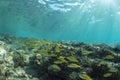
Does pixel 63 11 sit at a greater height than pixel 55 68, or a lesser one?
greater

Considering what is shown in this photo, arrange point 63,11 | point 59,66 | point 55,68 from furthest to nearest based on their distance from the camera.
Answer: point 63,11, point 59,66, point 55,68

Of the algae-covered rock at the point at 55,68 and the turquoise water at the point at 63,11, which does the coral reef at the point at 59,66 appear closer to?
the algae-covered rock at the point at 55,68

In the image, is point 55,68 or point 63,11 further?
point 63,11

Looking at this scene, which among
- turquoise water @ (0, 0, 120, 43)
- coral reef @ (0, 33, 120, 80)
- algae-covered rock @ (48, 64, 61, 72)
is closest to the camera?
coral reef @ (0, 33, 120, 80)

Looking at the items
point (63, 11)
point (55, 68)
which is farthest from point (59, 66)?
point (63, 11)

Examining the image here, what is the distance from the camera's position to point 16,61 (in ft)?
29.3

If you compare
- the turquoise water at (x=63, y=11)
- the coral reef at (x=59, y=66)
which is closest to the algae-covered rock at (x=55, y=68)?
the coral reef at (x=59, y=66)

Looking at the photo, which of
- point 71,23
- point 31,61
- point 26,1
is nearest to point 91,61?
point 31,61

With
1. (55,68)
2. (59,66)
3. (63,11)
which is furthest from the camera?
(63,11)

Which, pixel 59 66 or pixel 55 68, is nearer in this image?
pixel 55 68

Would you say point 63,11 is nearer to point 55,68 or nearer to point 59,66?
point 59,66

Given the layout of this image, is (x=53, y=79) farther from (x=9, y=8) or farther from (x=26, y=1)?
(x=9, y=8)

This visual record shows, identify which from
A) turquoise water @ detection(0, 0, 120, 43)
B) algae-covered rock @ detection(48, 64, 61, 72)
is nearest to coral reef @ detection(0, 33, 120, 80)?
algae-covered rock @ detection(48, 64, 61, 72)

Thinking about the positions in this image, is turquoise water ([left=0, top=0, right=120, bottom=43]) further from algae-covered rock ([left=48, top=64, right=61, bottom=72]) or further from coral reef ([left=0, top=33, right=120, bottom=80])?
algae-covered rock ([left=48, top=64, right=61, bottom=72])
